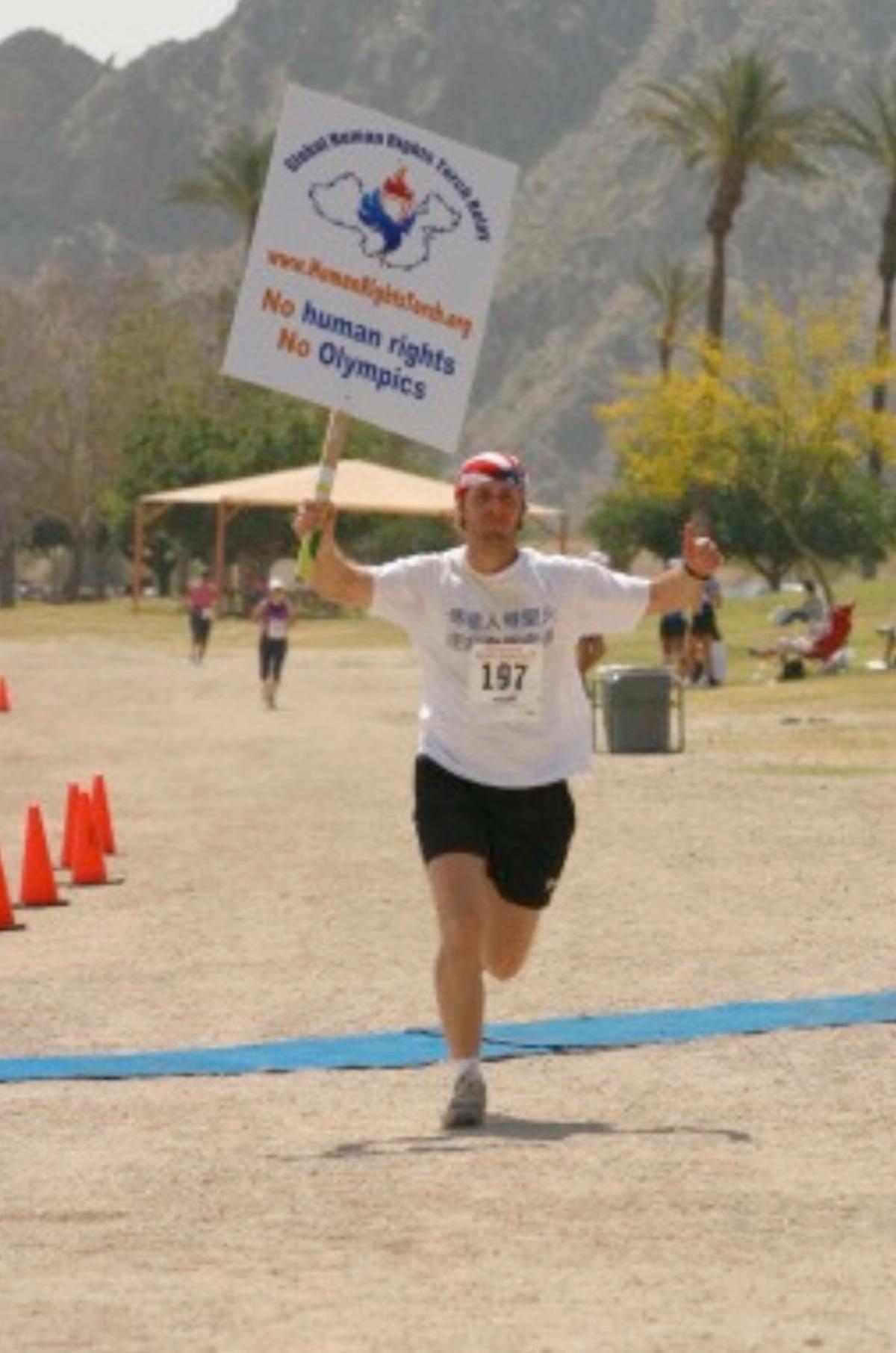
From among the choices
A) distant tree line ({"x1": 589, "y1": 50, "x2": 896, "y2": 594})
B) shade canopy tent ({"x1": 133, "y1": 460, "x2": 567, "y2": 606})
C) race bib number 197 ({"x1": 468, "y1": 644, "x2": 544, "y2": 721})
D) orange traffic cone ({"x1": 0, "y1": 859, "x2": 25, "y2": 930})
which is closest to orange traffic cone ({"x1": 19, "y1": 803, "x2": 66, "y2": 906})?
orange traffic cone ({"x1": 0, "y1": 859, "x2": 25, "y2": 930})

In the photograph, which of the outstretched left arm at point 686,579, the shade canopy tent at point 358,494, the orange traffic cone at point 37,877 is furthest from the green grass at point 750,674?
the outstretched left arm at point 686,579

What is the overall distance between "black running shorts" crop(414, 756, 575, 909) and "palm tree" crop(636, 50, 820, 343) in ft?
236

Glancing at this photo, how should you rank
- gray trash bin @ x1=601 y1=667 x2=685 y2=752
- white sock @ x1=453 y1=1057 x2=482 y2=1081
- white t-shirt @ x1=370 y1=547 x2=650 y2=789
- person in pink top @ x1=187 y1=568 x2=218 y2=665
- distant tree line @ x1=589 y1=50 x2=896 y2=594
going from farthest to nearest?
distant tree line @ x1=589 y1=50 x2=896 y2=594 → person in pink top @ x1=187 y1=568 x2=218 y2=665 → gray trash bin @ x1=601 y1=667 x2=685 y2=752 → white t-shirt @ x1=370 y1=547 x2=650 y2=789 → white sock @ x1=453 y1=1057 x2=482 y2=1081

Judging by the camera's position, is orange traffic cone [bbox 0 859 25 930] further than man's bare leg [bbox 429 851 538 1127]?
Yes

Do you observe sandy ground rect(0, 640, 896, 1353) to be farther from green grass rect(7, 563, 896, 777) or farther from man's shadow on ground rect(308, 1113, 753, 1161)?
green grass rect(7, 563, 896, 777)

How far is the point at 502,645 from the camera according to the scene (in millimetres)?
11547

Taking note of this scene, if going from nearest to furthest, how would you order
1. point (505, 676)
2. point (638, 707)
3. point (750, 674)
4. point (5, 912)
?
point (505, 676) < point (5, 912) < point (638, 707) < point (750, 674)

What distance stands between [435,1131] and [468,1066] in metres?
0.22

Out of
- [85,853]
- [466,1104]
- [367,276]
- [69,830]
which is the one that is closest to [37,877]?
[85,853]

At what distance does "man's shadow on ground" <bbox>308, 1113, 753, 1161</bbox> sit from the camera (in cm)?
1079

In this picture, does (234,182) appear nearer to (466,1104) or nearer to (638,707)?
(638,707)

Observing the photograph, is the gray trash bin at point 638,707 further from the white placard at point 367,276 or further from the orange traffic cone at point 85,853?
the white placard at point 367,276

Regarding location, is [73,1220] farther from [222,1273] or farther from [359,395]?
[359,395]

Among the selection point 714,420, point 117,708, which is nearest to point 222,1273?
point 117,708
